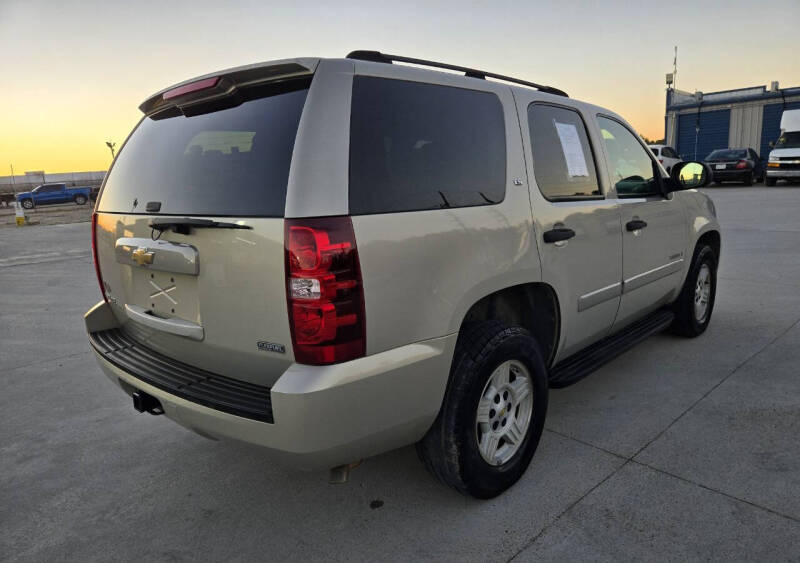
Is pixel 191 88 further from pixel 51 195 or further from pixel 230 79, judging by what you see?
pixel 51 195

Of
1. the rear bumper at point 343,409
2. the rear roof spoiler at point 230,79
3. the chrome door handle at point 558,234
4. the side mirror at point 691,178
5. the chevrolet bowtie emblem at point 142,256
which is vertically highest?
the rear roof spoiler at point 230,79

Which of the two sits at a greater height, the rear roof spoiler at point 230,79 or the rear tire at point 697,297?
the rear roof spoiler at point 230,79

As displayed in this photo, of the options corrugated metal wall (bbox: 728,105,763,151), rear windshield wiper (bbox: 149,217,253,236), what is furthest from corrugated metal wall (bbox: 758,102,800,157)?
rear windshield wiper (bbox: 149,217,253,236)

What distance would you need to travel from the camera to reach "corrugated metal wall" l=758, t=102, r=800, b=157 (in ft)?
106

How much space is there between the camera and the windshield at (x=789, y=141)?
834 inches

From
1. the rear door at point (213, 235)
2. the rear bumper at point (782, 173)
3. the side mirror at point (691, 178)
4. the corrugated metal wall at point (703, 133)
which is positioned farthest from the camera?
the corrugated metal wall at point (703, 133)

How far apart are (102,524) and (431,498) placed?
58.0 inches

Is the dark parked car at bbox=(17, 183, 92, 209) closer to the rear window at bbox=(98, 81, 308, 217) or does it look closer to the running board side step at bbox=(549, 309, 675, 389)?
the rear window at bbox=(98, 81, 308, 217)

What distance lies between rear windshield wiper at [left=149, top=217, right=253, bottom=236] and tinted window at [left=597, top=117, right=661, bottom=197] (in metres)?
2.40

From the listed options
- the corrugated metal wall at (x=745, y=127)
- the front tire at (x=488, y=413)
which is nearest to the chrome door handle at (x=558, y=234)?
the front tire at (x=488, y=413)

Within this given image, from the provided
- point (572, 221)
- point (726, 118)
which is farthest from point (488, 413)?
point (726, 118)

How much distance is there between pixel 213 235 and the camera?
203 centimetres

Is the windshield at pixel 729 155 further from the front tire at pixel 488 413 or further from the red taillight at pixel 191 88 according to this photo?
the red taillight at pixel 191 88

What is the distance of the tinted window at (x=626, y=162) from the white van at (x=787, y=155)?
69.7ft
